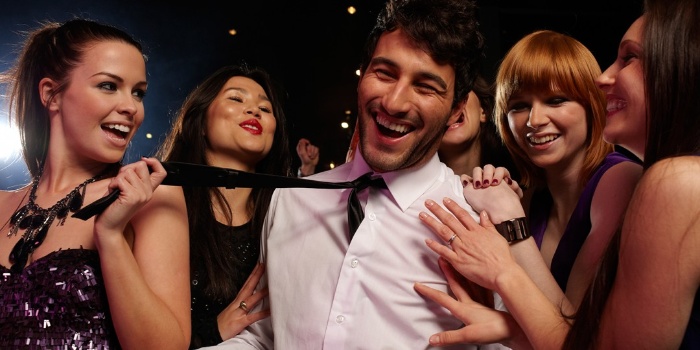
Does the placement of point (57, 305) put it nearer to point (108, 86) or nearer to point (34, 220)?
point (34, 220)

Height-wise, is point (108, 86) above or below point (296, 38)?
below

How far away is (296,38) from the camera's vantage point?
497cm

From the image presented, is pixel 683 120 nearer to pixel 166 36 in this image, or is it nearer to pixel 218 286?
pixel 218 286

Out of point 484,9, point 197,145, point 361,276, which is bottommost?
point 361,276

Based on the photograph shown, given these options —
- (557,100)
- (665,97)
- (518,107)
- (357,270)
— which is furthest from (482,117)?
(665,97)

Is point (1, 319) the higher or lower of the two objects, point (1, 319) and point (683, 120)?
the lower

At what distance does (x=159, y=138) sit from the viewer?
4.64 meters

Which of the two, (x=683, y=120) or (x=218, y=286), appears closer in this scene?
(x=683, y=120)

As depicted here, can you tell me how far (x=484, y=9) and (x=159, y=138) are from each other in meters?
2.67

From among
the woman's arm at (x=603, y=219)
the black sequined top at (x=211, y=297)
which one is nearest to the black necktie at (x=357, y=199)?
the woman's arm at (x=603, y=219)

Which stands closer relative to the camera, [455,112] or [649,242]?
[649,242]

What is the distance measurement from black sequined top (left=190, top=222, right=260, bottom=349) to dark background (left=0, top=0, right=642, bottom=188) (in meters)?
2.37

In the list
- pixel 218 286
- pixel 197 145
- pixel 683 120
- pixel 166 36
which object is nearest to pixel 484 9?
pixel 166 36

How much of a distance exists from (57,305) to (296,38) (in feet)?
12.4
